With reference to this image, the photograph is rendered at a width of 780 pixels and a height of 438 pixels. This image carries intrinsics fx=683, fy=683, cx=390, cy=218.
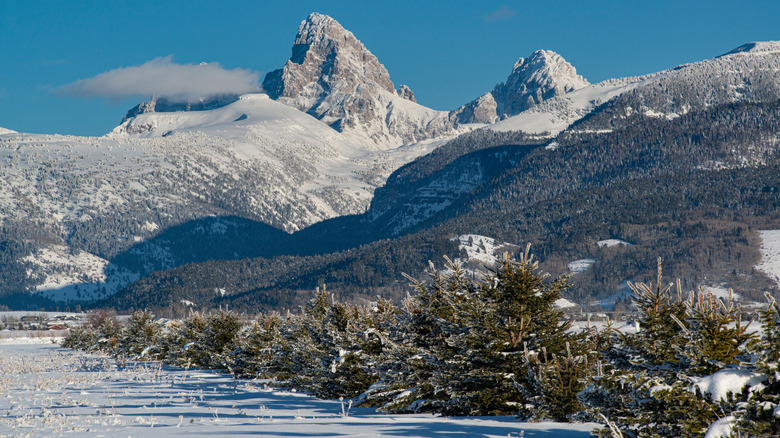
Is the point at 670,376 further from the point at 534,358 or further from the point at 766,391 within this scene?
the point at 534,358

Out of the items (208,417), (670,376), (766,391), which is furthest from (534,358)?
(208,417)

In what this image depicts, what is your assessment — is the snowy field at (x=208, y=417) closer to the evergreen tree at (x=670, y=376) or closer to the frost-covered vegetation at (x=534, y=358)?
the frost-covered vegetation at (x=534, y=358)

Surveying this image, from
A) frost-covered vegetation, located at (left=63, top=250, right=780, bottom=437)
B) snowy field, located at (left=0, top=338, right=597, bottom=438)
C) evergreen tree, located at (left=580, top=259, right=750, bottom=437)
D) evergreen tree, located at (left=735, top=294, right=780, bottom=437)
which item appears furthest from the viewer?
snowy field, located at (left=0, top=338, right=597, bottom=438)

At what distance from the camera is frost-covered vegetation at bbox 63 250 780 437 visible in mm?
10453

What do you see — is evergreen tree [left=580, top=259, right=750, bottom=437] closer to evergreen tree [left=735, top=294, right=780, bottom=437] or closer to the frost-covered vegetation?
the frost-covered vegetation

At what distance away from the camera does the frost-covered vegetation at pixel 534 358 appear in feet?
34.3

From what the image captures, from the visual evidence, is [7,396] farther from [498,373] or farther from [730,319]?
[730,319]

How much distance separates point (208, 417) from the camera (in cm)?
1900

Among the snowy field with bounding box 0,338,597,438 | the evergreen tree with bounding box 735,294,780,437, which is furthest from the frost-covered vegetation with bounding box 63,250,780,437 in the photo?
the snowy field with bounding box 0,338,597,438

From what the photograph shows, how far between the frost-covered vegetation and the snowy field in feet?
2.73

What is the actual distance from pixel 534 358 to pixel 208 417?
9.13 m

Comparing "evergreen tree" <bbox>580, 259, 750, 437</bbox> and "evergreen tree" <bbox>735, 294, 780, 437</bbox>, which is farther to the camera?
"evergreen tree" <bbox>580, 259, 750, 437</bbox>

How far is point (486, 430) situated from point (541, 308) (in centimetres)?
450

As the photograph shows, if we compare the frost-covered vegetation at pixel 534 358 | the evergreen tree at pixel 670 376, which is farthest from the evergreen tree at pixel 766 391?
the evergreen tree at pixel 670 376
